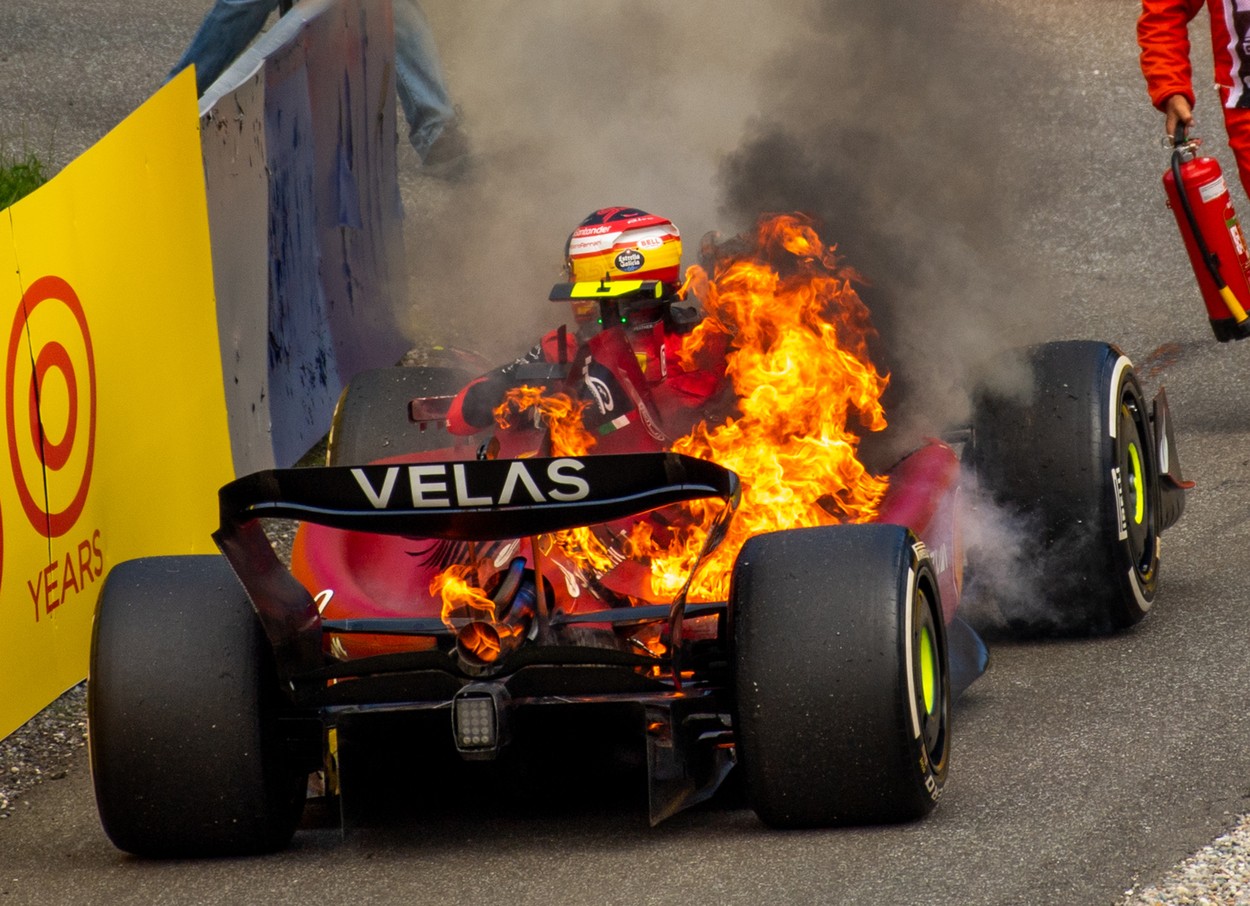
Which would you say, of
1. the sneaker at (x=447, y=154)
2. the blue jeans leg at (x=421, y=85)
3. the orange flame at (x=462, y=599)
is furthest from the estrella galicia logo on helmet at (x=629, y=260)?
the blue jeans leg at (x=421, y=85)

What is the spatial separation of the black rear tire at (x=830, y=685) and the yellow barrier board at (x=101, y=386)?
234 cm

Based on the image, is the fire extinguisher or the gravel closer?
the gravel

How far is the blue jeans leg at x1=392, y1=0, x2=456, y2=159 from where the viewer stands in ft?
41.8

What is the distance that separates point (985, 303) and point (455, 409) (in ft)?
5.74

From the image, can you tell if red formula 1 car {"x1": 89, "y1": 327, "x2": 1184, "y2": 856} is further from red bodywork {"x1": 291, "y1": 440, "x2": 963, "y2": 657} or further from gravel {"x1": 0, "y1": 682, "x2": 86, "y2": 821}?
gravel {"x1": 0, "y1": 682, "x2": 86, "y2": 821}

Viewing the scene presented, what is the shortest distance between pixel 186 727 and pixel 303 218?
4.67m

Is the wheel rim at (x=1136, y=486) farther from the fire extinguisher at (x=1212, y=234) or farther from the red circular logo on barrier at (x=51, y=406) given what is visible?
the red circular logo on barrier at (x=51, y=406)

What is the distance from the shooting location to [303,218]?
29.1 feet

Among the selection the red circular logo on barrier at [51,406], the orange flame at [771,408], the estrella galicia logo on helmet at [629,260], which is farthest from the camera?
the red circular logo on barrier at [51,406]

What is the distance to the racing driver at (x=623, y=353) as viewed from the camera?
5.32 m

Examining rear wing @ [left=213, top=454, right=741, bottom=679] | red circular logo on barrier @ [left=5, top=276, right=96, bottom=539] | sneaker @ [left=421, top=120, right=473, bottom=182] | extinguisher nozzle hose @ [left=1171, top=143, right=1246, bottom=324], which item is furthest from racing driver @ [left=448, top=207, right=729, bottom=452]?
sneaker @ [left=421, top=120, right=473, bottom=182]

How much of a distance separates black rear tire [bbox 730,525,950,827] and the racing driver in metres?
0.94

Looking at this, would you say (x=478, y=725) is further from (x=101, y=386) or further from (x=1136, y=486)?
(x=1136, y=486)

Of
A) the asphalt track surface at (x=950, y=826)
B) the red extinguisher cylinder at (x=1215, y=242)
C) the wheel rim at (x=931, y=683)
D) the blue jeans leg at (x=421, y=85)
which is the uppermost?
the blue jeans leg at (x=421, y=85)
